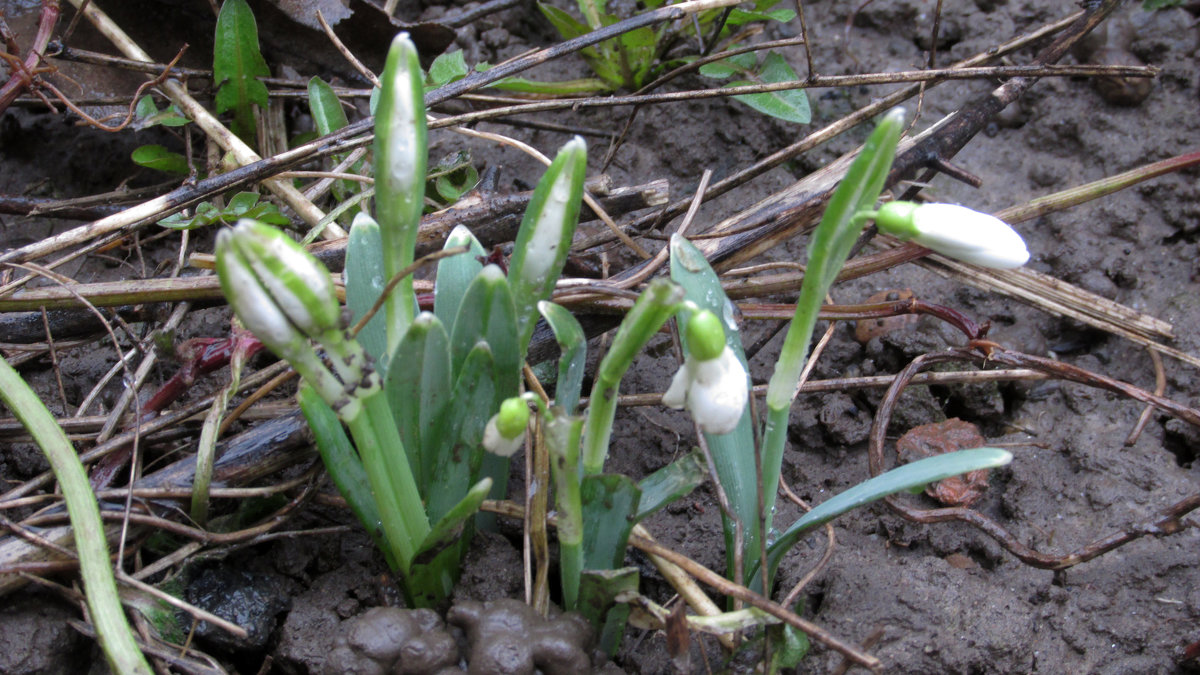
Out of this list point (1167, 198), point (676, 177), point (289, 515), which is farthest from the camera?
point (676, 177)

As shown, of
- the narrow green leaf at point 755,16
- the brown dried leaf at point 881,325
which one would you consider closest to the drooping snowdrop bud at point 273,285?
the brown dried leaf at point 881,325

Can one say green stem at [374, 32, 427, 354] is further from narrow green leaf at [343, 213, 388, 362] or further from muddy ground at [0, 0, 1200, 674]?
muddy ground at [0, 0, 1200, 674]

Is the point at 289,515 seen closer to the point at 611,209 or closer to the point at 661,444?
the point at 661,444

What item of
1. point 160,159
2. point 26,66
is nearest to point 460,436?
point 160,159

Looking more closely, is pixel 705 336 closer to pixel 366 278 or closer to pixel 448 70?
pixel 366 278

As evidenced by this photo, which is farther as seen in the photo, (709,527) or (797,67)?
(797,67)

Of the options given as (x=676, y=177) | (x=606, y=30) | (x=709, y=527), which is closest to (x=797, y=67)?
(x=676, y=177)

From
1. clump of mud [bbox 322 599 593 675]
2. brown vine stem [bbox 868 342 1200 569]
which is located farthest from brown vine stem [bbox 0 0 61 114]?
brown vine stem [bbox 868 342 1200 569]
